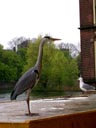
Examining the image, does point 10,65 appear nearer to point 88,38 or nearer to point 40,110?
point 88,38

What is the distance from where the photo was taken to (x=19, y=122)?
3.33 m

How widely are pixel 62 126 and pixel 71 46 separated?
6181 cm

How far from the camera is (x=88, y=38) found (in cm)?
1641

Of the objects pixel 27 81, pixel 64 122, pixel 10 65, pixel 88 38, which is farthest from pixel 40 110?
pixel 10 65

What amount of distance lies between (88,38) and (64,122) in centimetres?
1298

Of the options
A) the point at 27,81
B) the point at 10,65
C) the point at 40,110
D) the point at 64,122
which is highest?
A: the point at 27,81

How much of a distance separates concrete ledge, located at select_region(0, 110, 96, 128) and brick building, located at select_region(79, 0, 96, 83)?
12057 millimetres

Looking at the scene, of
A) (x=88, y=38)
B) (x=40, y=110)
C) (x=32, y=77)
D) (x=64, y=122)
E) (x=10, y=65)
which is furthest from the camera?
(x=10, y=65)

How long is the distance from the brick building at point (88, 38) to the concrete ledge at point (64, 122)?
12.1m

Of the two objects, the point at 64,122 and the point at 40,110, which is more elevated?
the point at 64,122

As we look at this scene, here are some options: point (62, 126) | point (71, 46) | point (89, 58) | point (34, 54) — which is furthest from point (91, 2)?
point (71, 46)

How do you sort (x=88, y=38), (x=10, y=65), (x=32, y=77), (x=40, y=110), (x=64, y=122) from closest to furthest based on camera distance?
(x=64, y=122), (x=32, y=77), (x=40, y=110), (x=88, y=38), (x=10, y=65)

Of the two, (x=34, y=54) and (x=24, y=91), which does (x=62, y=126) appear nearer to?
(x=24, y=91)

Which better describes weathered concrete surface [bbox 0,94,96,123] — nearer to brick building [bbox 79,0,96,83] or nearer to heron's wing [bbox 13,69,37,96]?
heron's wing [bbox 13,69,37,96]
